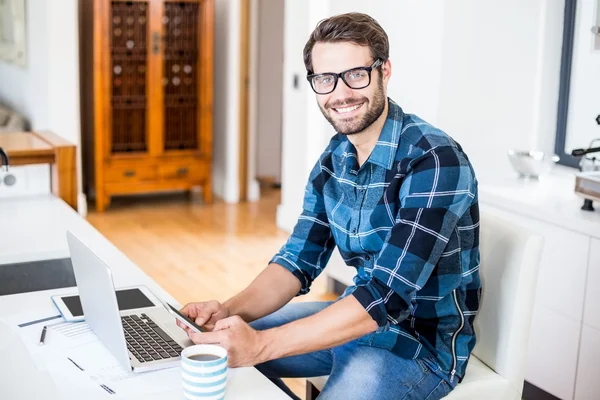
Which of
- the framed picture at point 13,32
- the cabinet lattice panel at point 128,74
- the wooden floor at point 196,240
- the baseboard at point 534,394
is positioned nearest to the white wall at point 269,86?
the wooden floor at point 196,240

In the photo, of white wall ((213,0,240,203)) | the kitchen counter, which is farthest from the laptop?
white wall ((213,0,240,203))

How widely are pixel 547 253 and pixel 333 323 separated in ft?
4.55

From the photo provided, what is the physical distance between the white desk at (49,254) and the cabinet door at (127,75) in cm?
293

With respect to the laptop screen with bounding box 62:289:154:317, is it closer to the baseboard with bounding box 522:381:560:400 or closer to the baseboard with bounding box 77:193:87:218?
the baseboard with bounding box 522:381:560:400

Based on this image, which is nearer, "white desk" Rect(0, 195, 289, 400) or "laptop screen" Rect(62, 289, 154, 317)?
"white desk" Rect(0, 195, 289, 400)

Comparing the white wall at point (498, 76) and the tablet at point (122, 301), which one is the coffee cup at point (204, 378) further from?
the white wall at point (498, 76)

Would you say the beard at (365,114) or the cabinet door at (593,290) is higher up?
the beard at (365,114)

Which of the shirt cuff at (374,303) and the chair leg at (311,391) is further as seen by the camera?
the chair leg at (311,391)

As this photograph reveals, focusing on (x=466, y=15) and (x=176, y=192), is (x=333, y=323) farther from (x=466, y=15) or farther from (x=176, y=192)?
(x=176, y=192)

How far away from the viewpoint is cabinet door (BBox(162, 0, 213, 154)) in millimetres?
5879

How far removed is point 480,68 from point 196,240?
2.33 meters

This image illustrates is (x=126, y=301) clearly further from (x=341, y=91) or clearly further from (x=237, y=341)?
(x=341, y=91)

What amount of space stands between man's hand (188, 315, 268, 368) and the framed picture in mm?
4864

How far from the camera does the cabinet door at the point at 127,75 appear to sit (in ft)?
18.6
